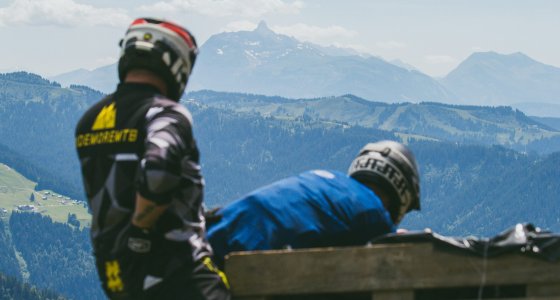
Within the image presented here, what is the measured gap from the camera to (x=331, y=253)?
498 cm

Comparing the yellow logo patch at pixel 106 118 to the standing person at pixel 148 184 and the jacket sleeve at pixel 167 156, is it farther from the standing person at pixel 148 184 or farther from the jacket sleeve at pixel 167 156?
the jacket sleeve at pixel 167 156

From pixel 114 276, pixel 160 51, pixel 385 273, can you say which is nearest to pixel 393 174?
pixel 385 273

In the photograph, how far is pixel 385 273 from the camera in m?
4.94

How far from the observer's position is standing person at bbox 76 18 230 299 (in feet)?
15.7

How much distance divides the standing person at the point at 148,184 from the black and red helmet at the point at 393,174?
63.4 inches

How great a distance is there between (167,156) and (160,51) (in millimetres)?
795

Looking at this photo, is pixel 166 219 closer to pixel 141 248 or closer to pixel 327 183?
pixel 141 248

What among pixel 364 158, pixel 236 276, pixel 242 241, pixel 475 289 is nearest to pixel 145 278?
pixel 236 276

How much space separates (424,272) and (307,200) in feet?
3.31

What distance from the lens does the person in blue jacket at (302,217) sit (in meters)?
5.64

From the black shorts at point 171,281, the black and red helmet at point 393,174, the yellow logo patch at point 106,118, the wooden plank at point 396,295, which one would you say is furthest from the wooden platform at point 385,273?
the black and red helmet at point 393,174

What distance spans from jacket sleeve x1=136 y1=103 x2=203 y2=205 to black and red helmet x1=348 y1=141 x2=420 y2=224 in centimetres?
171

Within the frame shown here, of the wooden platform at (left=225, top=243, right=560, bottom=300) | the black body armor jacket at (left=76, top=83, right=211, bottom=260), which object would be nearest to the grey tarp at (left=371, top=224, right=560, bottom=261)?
the wooden platform at (left=225, top=243, right=560, bottom=300)

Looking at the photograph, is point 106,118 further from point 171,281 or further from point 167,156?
point 171,281
